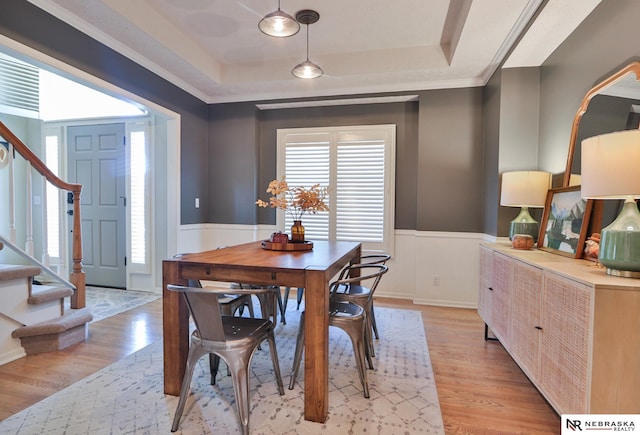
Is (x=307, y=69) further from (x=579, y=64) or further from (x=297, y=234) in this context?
(x=579, y=64)

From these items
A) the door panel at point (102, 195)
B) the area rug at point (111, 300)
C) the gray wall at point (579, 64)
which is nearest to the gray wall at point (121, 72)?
the door panel at point (102, 195)

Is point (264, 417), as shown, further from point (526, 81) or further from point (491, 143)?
point (526, 81)

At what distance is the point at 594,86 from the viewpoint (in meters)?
2.14

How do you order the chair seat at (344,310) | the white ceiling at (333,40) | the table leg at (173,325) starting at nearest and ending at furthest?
the table leg at (173,325) < the chair seat at (344,310) < the white ceiling at (333,40)

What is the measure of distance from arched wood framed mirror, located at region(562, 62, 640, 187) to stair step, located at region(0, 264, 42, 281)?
405cm

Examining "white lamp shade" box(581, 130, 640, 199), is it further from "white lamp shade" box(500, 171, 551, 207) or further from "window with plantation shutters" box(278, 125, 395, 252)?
"window with plantation shutters" box(278, 125, 395, 252)

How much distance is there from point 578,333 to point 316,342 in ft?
3.77

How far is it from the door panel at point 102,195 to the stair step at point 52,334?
5.86 ft

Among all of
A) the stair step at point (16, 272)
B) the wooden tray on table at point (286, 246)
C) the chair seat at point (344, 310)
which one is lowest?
the chair seat at point (344, 310)

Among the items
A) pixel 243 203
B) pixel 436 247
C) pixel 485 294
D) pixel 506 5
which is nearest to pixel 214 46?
pixel 243 203

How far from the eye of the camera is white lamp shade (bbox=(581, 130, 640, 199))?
1.36 meters

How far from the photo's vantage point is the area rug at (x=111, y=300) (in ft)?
11.1

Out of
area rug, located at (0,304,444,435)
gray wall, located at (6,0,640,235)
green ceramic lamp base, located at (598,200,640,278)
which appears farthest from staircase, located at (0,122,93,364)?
green ceramic lamp base, located at (598,200,640,278)

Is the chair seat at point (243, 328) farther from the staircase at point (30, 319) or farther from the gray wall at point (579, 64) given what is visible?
the gray wall at point (579, 64)
